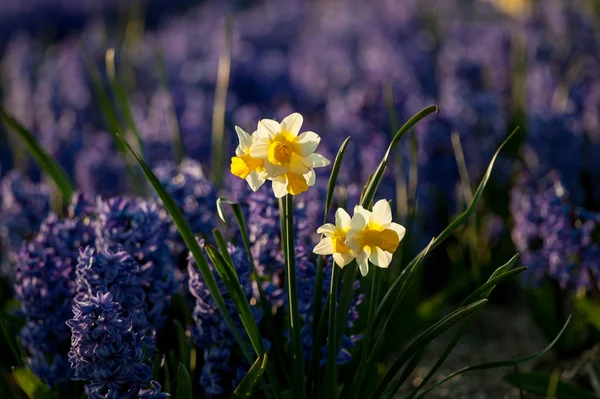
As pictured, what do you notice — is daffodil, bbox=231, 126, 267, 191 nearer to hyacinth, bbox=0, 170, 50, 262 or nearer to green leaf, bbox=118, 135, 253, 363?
green leaf, bbox=118, 135, 253, 363

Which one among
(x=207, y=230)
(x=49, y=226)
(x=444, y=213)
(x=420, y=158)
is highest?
(x=49, y=226)

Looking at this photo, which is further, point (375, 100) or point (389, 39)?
point (389, 39)

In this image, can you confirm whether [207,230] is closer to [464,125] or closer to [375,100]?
[464,125]

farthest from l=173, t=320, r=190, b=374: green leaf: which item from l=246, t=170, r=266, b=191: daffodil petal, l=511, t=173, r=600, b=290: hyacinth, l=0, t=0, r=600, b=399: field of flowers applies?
l=511, t=173, r=600, b=290: hyacinth

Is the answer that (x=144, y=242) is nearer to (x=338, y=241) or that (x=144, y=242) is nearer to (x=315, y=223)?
(x=315, y=223)

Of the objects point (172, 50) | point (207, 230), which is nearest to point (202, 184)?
point (207, 230)

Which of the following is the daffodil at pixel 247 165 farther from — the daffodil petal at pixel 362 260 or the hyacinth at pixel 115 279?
the hyacinth at pixel 115 279

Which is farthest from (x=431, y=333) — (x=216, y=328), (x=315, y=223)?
(x=315, y=223)
